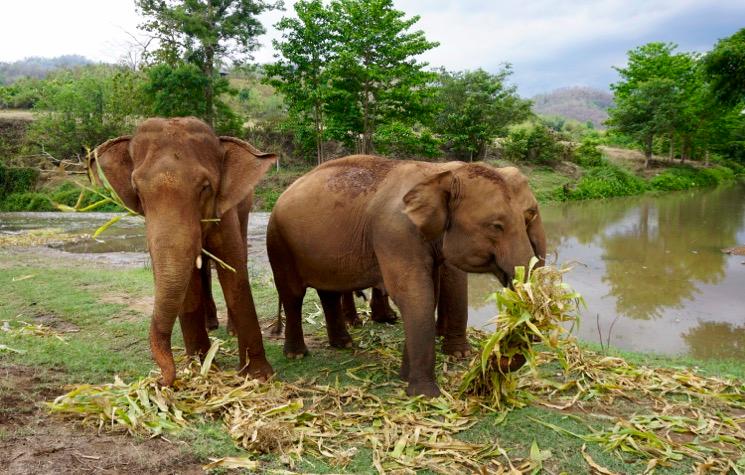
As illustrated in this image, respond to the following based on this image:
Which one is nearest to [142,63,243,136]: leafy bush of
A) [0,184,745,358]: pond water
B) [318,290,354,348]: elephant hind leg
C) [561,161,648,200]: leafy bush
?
[0,184,745,358]: pond water

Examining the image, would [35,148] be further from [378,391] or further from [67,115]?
[378,391]

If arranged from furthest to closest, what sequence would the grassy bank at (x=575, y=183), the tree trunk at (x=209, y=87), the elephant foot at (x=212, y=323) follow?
the tree trunk at (x=209, y=87)
the grassy bank at (x=575, y=183)
the elephant foot at (x=212, y=323)

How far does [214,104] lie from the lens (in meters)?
27.6

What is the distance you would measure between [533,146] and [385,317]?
27173 mm

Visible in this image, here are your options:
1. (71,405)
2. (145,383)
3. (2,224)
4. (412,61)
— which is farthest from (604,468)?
(2,224)

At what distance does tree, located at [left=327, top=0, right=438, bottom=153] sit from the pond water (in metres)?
5.54

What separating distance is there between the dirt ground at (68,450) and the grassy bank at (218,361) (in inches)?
0.7

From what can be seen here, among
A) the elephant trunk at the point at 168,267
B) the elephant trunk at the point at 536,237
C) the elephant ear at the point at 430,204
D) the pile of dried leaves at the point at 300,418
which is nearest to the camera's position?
the pile of dried leaves at the point at 300,418

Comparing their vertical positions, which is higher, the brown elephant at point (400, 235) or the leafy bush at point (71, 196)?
the brown elephant at point (400, 235)

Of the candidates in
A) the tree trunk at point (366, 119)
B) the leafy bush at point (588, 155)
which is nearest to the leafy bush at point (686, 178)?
the leafy bush at point (588, 155)

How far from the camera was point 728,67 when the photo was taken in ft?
62.6

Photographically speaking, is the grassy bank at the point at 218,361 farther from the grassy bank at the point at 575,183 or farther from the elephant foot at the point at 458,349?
the grassy bank at the point at 575,183

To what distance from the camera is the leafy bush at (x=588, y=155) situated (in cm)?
3344

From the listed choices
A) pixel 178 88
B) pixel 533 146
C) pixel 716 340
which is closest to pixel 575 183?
pixel 533 146
